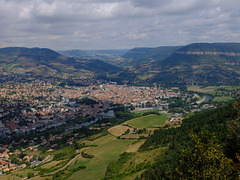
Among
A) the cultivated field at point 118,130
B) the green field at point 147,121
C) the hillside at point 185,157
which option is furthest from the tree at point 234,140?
the green field at point 147,121

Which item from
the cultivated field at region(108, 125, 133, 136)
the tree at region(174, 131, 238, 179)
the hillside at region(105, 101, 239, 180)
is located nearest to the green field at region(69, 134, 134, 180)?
the cultivated field at region(108, 125, 133, 136)

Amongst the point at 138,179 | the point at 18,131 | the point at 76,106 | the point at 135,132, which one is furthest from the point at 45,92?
the point at 138,179

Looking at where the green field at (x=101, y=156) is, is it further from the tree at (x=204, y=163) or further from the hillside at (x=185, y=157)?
the tree at (x=204, y=163)

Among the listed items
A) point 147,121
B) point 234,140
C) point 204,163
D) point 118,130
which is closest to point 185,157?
point 204,163

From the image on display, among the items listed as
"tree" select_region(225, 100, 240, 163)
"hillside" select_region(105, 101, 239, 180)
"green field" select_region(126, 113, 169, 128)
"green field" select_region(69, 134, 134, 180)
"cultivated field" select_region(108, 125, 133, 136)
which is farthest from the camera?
"green field" select_region(126, 113, 169, 128)

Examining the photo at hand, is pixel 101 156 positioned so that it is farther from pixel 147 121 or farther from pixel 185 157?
pixel 185 157

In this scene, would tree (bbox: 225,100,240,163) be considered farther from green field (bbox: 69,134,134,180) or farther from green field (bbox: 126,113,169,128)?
green field (bbox: 126,113,169,128)

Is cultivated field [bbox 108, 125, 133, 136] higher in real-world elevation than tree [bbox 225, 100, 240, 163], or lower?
lower
